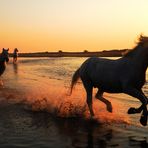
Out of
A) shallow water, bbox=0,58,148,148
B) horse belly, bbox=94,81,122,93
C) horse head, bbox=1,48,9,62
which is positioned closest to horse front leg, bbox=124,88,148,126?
shallow water, bbox=0,58,148,148

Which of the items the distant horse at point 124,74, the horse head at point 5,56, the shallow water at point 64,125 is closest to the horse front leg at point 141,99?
the distant horse at point 124,74

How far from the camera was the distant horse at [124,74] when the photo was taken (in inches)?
389

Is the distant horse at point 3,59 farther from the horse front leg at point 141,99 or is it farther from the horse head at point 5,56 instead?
the horse front leg at point 141,99

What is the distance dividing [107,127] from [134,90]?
3.96 ft

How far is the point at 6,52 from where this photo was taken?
2358 cm

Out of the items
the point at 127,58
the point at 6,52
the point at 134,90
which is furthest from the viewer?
the point at 6,52

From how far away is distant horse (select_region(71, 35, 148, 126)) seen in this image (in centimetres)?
989

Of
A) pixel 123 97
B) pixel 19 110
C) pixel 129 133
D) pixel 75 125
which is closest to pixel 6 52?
pixel 123 97

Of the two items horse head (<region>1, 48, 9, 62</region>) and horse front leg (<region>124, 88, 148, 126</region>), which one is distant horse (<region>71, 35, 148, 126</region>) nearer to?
horse front leg (<region>124, 88, 148, 126</region>)

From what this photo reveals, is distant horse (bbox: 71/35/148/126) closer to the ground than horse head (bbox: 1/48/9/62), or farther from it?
closer to the ground

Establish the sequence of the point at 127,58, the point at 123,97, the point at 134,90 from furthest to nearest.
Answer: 1. the point at 123,97
2. the point at 127,58
3. the point at 134,90

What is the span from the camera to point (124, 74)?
34.0ft

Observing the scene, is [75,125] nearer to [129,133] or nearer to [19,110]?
[129,133]

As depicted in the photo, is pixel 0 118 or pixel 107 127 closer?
pixel 107 127
